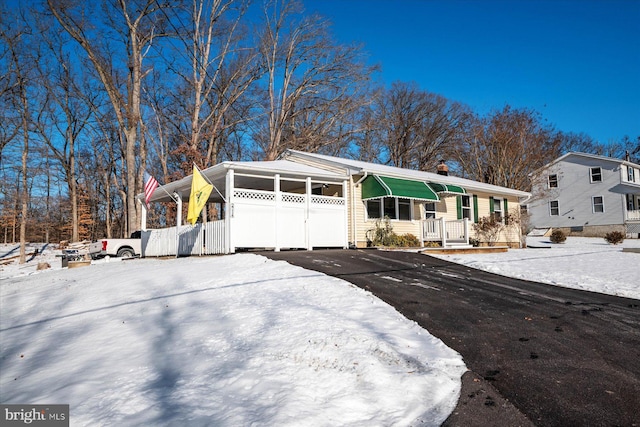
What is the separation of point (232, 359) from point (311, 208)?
9824 mm

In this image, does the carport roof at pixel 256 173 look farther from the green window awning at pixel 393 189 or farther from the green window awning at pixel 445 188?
the green window awning at pixel 445 188

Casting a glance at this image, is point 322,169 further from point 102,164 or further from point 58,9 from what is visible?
point 102,164

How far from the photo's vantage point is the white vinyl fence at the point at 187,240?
12.5 m

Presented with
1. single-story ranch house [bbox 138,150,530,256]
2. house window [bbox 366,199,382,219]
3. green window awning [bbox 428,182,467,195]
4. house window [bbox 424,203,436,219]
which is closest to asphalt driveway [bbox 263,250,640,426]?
single-story ranch house [bbox 138,150,530,256]

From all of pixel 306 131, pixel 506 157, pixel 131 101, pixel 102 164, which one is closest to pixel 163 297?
pixel 131 101

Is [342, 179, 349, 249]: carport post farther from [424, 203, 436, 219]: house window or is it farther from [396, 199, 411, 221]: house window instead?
[424, 203, 436, 219]: house window

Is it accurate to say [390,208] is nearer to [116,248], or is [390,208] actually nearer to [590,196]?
[116,248]

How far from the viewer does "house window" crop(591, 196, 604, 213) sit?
30653mm

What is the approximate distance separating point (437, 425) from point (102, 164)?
1550 inches

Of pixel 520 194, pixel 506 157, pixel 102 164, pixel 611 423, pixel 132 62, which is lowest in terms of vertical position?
pixel 611 423

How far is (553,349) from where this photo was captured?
428 cm

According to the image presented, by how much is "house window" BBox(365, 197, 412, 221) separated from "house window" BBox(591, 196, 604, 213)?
22559 mm

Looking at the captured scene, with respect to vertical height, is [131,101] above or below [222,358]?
above

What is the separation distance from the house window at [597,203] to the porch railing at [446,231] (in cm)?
2051
